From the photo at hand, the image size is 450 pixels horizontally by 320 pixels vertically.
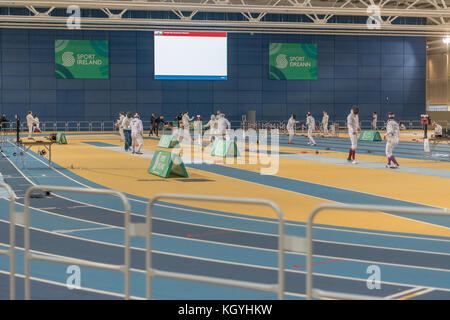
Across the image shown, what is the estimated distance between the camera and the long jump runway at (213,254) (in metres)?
7.07

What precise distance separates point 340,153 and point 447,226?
19.7 meters

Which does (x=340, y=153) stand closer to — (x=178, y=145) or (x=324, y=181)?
(x=178, y=145)

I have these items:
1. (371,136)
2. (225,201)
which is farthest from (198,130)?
(225,201)

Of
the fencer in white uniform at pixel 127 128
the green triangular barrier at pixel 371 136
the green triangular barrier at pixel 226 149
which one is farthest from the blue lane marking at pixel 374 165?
the green triangular barrier at pixel 371 136

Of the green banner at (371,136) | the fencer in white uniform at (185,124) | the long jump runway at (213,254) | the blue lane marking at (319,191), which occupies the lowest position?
the long jump runway at (213,254)

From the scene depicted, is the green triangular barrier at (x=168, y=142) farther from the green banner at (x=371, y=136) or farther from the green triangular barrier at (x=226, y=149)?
the green banner at (x=371, y=136)

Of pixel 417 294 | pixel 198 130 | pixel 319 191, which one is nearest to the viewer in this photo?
pixel 417 294

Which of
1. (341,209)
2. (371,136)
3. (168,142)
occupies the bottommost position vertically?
(341,209)

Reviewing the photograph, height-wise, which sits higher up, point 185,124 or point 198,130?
point 185,124

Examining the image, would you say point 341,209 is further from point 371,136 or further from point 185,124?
point 185,124

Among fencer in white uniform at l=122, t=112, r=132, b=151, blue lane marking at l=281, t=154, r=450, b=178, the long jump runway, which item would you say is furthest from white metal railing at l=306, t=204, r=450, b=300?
fencer in white uniform at l=122, t=112, r=132, b=151

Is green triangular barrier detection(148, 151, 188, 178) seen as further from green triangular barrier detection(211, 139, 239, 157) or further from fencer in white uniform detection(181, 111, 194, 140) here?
fencer in white uniform detection(181, 111, 194, 140)

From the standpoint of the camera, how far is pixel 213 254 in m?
8.86
